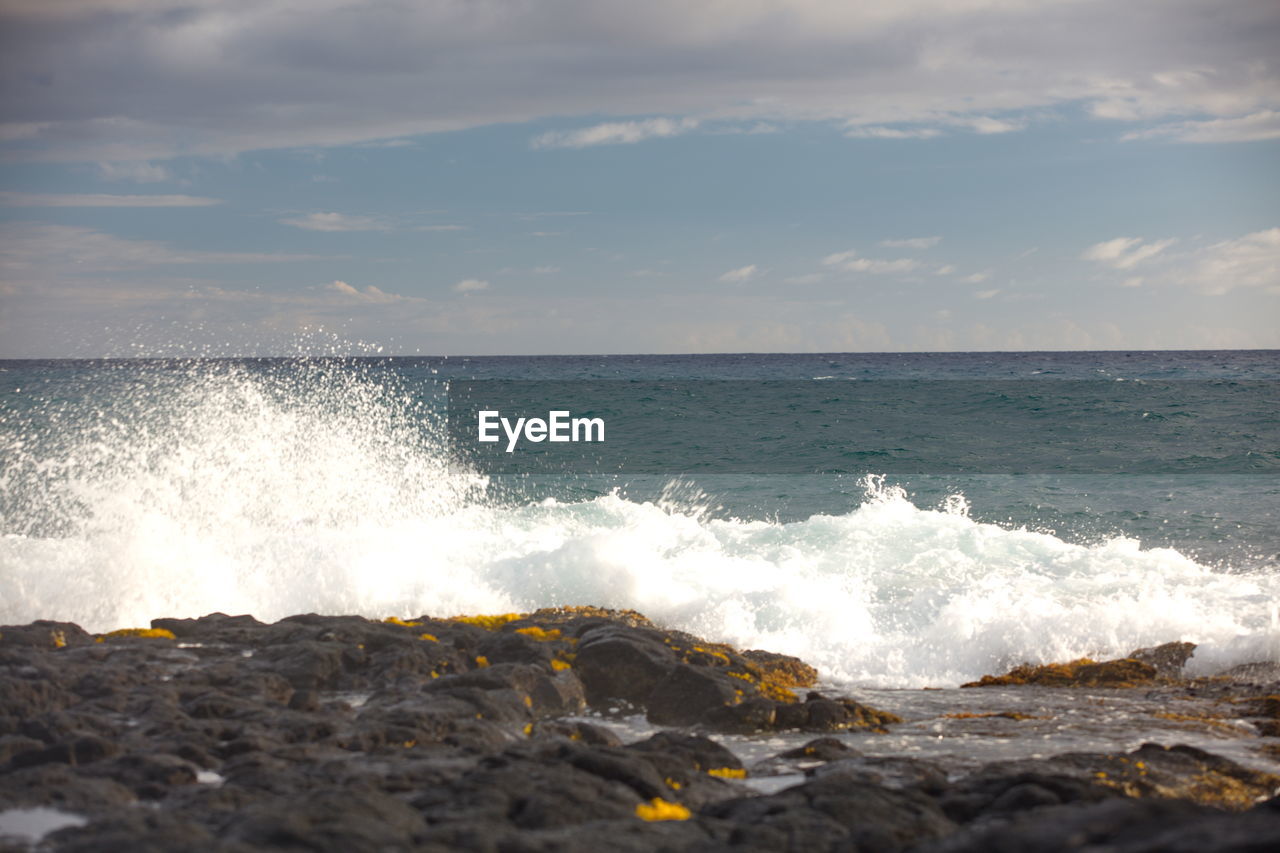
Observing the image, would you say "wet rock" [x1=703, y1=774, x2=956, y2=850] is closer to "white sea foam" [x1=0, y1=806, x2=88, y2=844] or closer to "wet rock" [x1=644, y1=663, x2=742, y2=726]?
"wet rock" [x1=644, y1=663, x2=742, y2=726]

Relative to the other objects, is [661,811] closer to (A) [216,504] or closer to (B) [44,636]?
(B) [44,636]

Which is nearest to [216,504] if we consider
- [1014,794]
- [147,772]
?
[147,772]

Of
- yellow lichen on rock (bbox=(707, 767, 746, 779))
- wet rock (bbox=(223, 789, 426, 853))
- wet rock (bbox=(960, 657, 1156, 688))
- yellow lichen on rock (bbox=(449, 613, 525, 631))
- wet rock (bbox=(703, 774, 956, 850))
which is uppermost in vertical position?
wet rock (bbox=(223, 789, 426, 853))

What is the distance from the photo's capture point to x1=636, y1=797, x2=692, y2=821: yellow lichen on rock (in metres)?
5.77

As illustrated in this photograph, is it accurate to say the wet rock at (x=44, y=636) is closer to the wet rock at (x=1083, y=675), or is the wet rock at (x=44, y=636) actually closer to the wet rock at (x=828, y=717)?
the wet rock at (x=828, y=717)

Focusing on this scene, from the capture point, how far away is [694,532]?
18.2 meters

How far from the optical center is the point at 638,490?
2539 cm

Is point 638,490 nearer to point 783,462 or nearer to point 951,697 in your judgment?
point 783,462

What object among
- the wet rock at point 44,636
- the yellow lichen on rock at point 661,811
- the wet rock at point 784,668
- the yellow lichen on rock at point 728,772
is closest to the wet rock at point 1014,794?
the yellow lichen on rock at point 728,772

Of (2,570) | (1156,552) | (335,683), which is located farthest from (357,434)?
(1156,552)

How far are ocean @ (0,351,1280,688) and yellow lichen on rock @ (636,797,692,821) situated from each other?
635 centimetres

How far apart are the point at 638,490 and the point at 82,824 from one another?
20.2m

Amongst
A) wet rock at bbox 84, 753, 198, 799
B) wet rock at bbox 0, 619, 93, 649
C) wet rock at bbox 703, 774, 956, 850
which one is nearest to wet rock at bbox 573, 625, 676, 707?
wet rock at bbox 703, 774, 956, 850

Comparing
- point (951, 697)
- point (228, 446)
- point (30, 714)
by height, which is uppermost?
point (228, 446)
